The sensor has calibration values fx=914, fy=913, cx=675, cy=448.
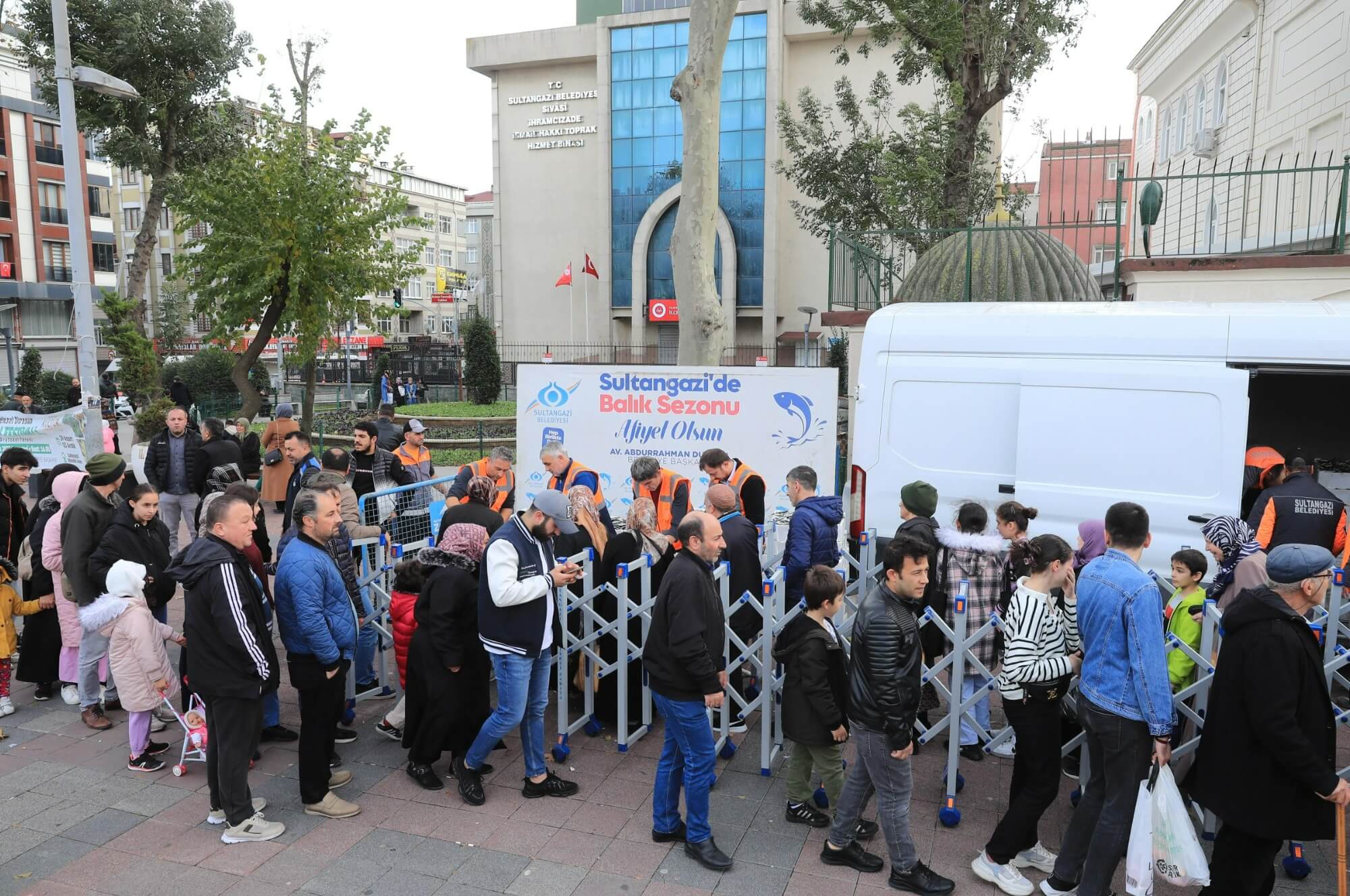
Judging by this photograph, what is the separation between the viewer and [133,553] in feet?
18.8

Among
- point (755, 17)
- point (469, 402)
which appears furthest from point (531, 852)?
point (755, 17)

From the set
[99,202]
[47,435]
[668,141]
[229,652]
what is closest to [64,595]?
[229,652]

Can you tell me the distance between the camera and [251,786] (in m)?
5.34

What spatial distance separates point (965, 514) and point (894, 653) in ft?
4.91

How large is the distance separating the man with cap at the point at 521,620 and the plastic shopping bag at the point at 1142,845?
2.91 meters

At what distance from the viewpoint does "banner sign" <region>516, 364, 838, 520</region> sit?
335 inches

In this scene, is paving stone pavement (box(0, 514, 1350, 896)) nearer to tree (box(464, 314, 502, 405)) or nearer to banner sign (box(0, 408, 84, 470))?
banner sign (box(0, 408, 84, 470))

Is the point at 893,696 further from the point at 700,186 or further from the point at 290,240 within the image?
the point at 290,240

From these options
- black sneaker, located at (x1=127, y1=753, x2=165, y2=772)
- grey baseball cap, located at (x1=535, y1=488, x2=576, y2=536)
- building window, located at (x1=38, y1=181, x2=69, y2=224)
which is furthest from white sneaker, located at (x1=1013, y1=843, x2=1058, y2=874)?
building window, located at (x1=38, y1=181, x2=69, y2=224)

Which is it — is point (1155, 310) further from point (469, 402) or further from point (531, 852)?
point (469, 402)

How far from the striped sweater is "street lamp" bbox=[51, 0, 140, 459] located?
32.8 ft

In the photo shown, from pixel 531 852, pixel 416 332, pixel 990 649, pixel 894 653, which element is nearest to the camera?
pixel 894 653

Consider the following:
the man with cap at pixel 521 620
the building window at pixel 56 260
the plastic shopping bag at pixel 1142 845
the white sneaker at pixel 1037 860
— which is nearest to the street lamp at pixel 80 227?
the man with cap at pixel 521 620

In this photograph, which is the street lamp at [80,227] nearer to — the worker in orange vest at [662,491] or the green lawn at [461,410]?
the worker in orange vest at [662,491]
